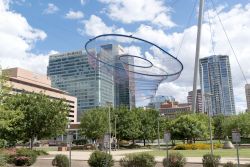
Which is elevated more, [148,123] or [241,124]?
[148,123]

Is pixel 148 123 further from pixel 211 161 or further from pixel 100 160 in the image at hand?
pixel 211 161

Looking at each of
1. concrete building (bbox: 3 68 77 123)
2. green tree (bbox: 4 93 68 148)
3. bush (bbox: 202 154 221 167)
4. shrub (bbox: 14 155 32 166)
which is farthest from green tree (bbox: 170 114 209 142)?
concrete building (bbox: 3 68 77 123)

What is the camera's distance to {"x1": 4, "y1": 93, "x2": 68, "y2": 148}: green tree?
49.9 metres

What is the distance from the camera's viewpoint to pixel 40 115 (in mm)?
50000

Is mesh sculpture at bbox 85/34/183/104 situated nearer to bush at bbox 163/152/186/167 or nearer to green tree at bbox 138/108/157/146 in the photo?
bush at bbox 163/152/186/167

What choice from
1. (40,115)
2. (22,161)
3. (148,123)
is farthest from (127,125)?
(22,161)

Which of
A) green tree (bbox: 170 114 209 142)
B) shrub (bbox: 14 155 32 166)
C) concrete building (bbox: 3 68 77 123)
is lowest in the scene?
shrub (bbox: 14 155 32 166)

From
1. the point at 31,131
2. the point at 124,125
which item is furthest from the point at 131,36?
the point at 124,125

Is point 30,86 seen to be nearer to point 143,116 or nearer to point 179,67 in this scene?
point 143,116

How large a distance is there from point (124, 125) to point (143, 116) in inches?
246

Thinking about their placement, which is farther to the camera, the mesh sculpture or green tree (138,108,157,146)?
green tree (138,108,157,146)

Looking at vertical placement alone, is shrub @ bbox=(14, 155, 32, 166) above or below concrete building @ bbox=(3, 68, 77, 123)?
below

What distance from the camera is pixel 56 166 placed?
2562cm

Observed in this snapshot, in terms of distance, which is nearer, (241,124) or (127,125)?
(127,125)
